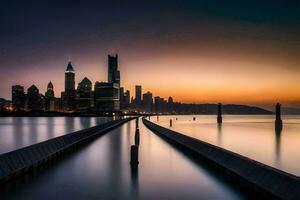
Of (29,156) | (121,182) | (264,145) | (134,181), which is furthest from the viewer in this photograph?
(264,145)

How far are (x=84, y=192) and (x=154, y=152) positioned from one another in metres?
17.6

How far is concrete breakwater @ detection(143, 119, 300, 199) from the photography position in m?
11.7

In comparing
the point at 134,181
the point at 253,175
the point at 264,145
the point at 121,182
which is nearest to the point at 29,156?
the point at 121,182

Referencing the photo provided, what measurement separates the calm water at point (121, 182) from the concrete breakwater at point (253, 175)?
2.49 feet

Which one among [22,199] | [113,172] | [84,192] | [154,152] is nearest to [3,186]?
[22,199]

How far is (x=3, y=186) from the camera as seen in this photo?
15.6m

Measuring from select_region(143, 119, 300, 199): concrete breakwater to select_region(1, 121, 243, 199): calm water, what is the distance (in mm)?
759

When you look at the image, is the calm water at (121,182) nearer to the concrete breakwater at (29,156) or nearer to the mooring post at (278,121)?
the concrete breakwater at (29,156)

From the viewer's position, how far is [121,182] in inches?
727

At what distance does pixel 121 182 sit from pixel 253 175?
23.0 feet

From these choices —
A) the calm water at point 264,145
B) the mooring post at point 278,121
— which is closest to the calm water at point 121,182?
the calm water at point 264,145

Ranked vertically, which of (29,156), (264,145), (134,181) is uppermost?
(29,156)

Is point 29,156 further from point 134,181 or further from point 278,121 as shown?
point 278,121

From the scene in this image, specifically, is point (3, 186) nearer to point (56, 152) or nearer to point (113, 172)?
point (113, 172)
